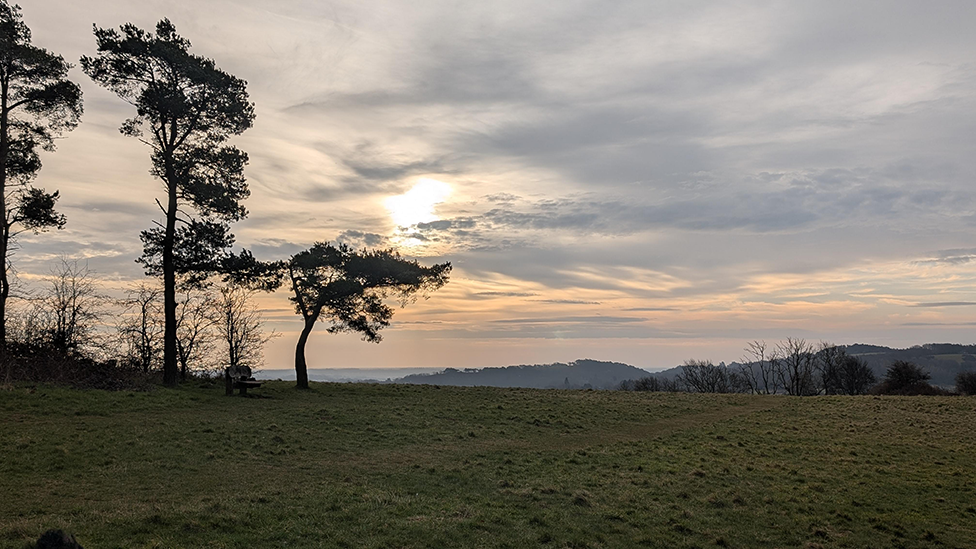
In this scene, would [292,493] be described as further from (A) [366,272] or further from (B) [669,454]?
(A) [366,272]

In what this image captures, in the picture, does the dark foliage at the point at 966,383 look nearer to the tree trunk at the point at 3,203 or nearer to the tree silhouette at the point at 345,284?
Result: the tree silhouette at the point at 345,284

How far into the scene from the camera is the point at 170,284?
28.3 metres

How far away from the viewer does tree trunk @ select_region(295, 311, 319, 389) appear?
34.5 metres

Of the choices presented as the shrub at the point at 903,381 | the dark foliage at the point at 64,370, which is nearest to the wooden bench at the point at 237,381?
the dark foliage at the point at 64,370

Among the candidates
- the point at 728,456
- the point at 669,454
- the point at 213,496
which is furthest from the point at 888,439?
the point at 213,496

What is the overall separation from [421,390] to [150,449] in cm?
2284

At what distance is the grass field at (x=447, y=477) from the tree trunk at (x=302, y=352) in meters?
7.43

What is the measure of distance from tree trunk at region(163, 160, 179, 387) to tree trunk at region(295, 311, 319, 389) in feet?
25.1

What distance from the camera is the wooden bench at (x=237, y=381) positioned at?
27812 millimetres

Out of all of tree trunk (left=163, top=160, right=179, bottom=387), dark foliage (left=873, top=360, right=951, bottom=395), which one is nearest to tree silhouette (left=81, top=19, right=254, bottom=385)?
tree trunk (left=163, top=160, right=179, bottom=387)

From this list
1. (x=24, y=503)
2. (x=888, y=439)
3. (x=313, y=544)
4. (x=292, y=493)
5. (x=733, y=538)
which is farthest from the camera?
(x=888, y=439)

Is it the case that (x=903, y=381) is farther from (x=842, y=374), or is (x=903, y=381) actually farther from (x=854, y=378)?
(x=842, y=374)

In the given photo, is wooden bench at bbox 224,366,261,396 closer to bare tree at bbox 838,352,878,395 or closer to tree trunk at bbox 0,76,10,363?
tree trunk at bbox 0,76,10,363

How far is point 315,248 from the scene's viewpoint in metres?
35.8
